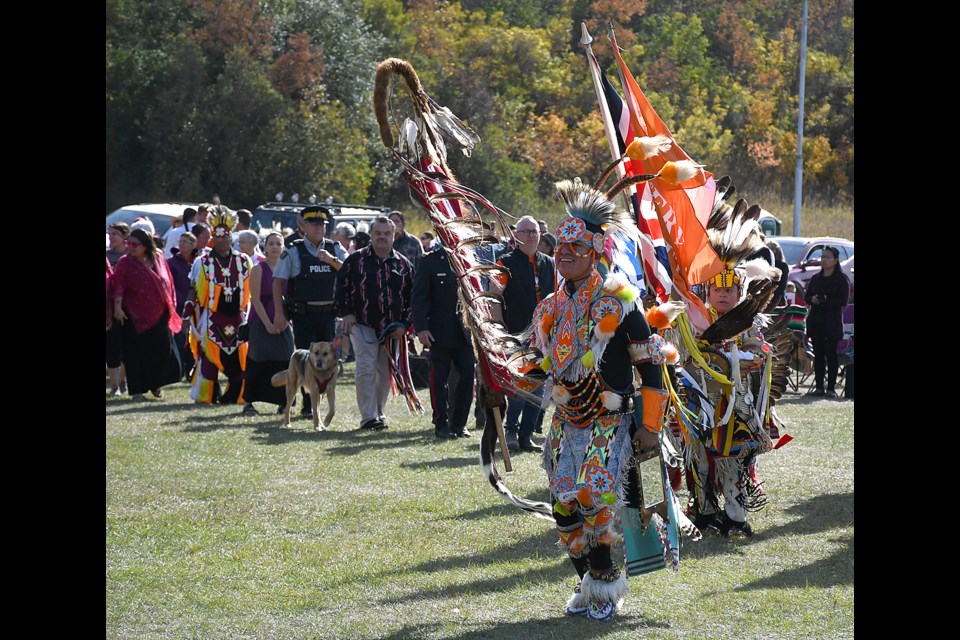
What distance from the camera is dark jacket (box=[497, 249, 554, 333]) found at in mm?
8984

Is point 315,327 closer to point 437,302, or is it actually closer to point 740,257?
point 437,302

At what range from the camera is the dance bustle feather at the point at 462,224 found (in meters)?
5.69

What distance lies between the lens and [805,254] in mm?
18141

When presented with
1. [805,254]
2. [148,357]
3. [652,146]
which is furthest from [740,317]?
[805,254]

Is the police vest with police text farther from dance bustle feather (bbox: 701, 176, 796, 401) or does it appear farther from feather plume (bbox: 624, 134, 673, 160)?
feather plume (bbox: 624, 134, 673, 160)

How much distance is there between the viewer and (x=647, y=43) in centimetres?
2755

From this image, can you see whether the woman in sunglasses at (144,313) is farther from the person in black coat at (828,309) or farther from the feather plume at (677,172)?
the feather plume at (677,172)

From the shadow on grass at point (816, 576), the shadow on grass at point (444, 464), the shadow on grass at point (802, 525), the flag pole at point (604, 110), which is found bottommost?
the shadow on grass at point (816, 576)

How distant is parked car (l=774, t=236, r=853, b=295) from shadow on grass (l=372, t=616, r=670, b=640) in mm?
10515

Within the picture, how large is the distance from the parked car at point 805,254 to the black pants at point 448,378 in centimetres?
644

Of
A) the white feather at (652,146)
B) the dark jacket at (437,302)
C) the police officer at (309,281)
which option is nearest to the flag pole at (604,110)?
the white feather at (652,146)

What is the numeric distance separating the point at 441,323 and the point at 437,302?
18 centimetres
